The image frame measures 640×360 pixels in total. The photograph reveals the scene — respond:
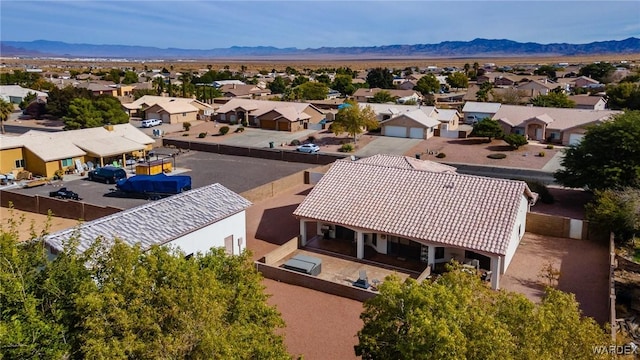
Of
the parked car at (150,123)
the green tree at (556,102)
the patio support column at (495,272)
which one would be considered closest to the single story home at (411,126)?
the green tree at (556,102)

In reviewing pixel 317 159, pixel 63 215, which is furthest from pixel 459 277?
pixel 317 159

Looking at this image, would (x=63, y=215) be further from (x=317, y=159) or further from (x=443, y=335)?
(x=443, y=335)

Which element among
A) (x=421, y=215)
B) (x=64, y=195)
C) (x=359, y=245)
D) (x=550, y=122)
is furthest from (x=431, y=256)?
(x=550, y=122)

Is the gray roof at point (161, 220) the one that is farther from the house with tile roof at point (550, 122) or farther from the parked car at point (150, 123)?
the parked car at point (150, 123)

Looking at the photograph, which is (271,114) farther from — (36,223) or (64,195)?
(36,223)

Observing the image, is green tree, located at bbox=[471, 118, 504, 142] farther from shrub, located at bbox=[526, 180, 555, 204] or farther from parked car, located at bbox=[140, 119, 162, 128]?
parked car, located at bbox=[140, 119, 162, 128]

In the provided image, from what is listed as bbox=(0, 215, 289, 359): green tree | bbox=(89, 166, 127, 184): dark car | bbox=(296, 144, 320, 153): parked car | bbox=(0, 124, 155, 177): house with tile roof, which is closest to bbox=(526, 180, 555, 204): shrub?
bbox=(296, 144, 320, 153): parked car
